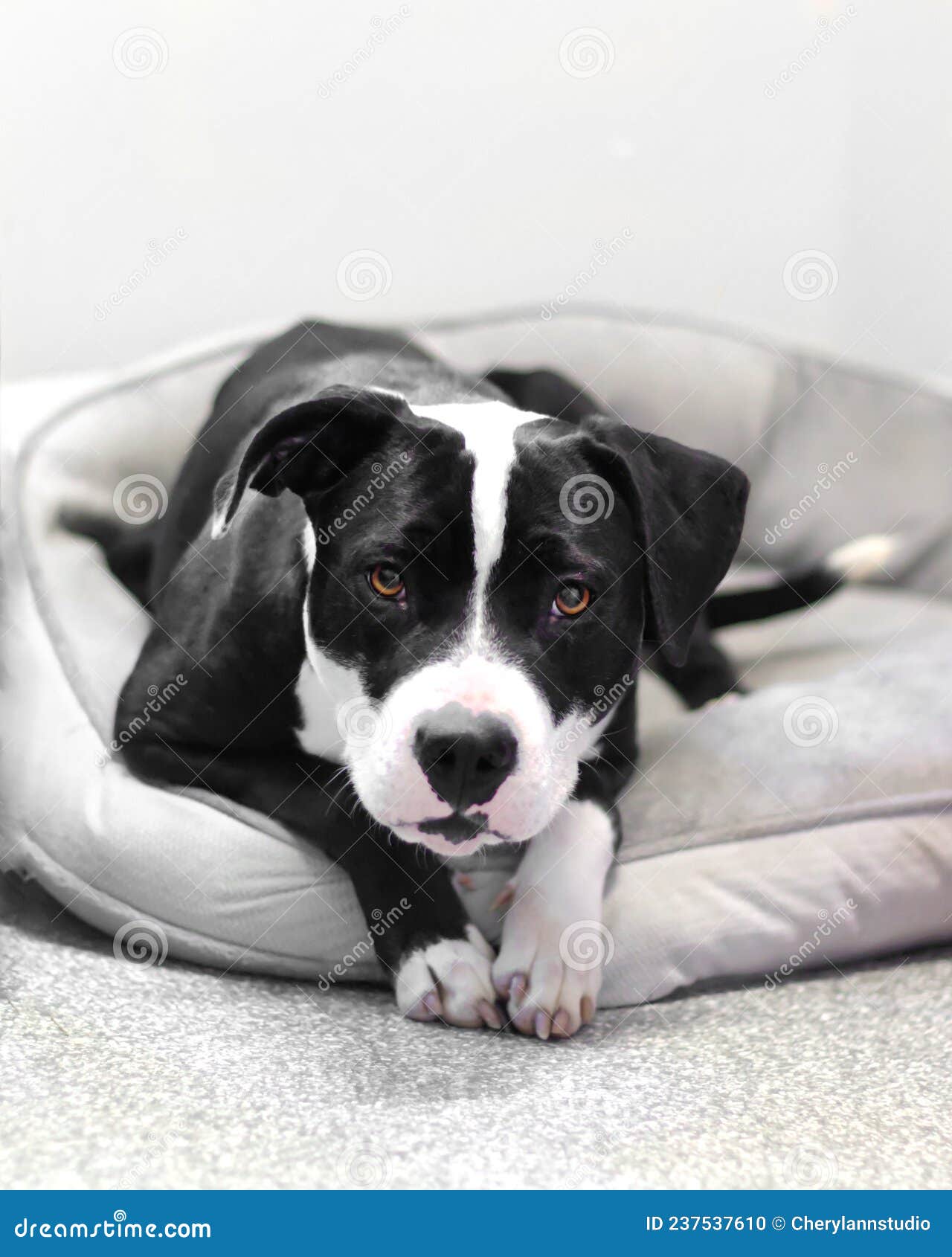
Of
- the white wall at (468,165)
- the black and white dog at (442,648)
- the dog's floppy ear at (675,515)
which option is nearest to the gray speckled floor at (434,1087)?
the black and white dog at (442,648)

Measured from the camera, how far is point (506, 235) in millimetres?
2932

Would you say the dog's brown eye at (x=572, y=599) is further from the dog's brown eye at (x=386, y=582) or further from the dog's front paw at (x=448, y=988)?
the dog's front paw at (x=448, y=988)

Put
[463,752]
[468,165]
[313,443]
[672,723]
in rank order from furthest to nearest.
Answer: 1. [468,165]
2. [672,723]
3. [313,443]
4. [463,752]

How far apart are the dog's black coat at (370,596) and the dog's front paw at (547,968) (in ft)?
0.27

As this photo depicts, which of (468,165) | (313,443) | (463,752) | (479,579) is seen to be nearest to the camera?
(463,752)

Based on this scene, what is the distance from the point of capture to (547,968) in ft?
5.19

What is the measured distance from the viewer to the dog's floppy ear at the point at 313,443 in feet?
4.92

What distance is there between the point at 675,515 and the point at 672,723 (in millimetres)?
707

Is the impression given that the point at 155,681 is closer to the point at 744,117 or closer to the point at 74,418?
the point at 74,418

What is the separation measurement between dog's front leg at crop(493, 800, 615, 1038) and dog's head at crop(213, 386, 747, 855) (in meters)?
0.16

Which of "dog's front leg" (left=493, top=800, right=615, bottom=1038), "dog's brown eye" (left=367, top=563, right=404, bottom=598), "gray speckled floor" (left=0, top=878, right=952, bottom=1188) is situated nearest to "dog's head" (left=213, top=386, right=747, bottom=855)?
"dog's brown eye" (left=367, top=563, right=404, bottom=598)

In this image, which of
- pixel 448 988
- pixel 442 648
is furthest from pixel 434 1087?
pixel 442 648

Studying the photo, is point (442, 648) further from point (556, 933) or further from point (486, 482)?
point (556, 933)

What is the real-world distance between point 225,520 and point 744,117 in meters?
2.01
